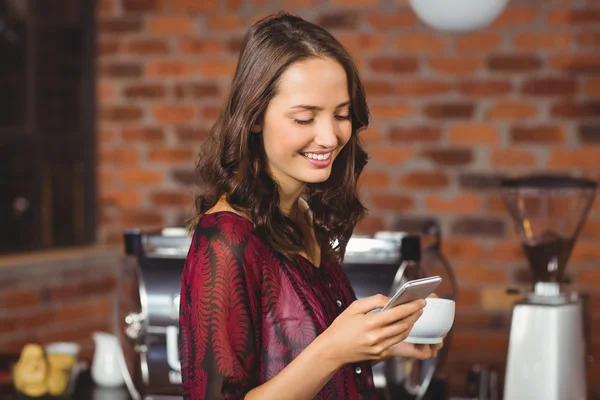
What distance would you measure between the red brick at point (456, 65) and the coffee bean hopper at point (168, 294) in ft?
2.86

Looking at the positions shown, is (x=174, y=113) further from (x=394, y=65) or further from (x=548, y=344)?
(x=548, y=344)

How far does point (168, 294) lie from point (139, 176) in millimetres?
1158


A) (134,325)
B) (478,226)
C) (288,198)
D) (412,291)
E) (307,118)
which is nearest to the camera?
(412,291)

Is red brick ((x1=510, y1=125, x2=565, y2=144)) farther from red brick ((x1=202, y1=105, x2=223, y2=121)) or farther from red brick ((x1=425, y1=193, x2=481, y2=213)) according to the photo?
red brick ((x1=202, y1=105, x2=223, y2=121))

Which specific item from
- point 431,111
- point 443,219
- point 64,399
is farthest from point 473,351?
point 64,399

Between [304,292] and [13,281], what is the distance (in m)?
1.51

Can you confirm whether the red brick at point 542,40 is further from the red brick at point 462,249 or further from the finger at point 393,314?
the finger at point 393,314

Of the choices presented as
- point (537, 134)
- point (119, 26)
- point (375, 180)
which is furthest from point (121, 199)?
point (537, 134)

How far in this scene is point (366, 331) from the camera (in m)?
0.91

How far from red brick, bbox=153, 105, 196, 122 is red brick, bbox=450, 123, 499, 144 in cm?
81

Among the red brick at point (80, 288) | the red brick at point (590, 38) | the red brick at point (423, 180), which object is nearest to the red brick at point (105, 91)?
the red brick at point (80, 288)

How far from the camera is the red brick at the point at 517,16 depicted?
2.32 metres

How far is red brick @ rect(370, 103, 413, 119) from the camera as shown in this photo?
2434mm

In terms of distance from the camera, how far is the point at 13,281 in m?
2.33
